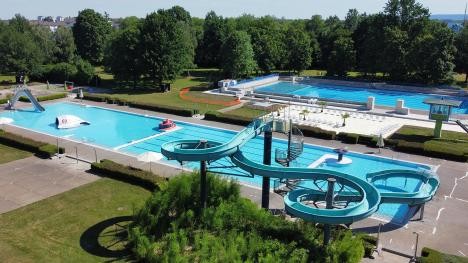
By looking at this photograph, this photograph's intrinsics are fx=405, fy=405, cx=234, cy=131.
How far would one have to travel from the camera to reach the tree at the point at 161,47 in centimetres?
5366

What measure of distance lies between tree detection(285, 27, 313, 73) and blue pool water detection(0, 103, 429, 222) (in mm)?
35066

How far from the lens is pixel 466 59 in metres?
61.8

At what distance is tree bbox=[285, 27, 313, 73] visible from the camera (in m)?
68.9

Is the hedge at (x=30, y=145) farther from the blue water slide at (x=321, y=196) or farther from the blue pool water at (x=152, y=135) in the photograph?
the blue water slide at (x=321, y=196)

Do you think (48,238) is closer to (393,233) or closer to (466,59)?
(393,233)

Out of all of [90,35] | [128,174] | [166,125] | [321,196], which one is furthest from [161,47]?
[321,196]

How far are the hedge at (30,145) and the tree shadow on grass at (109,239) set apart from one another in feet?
39.6

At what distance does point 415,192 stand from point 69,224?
57.5ft

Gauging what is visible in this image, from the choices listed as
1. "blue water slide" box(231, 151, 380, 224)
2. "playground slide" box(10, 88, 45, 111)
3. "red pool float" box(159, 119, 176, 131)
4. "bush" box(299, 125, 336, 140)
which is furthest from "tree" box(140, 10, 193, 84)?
"blue water slide" box(231, 151, 380, 224)

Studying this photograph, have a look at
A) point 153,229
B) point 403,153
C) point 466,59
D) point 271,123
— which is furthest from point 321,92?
point 153,229

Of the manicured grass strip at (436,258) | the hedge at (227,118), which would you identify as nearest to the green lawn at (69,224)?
the manicured grass strip at (436,258)

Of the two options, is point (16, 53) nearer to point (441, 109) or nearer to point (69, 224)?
Answer: point (69, 224)

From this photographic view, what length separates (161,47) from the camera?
53719 mm

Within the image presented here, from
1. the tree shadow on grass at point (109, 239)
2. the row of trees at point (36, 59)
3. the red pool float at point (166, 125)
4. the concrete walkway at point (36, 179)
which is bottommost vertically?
the tree shadow on grass at point (109, 239)
